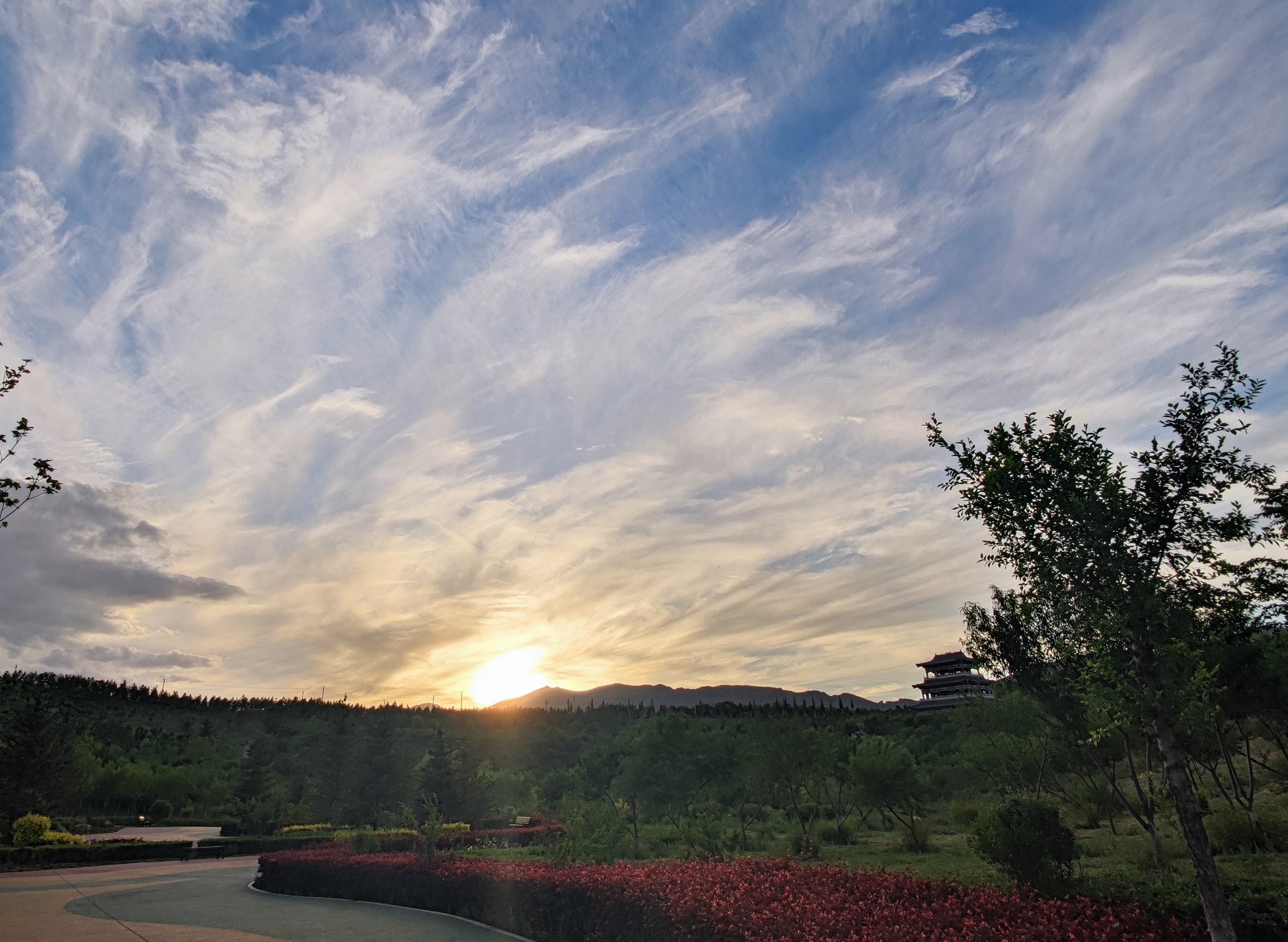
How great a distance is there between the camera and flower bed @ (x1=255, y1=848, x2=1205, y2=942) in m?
8.60

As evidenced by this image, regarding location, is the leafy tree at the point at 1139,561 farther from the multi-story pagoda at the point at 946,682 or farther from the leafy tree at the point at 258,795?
the multi-story pagoda at the point at 946,682

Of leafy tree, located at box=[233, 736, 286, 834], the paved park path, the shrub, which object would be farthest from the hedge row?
leafy tree, located at box=[233, 736, 286, 834]

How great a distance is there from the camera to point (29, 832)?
29.5 metres

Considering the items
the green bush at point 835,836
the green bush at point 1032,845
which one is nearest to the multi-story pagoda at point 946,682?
the green bush at point 835,836

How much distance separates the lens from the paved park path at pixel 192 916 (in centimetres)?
1321

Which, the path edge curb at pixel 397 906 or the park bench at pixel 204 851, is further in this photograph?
the park bench at pixel 204 851

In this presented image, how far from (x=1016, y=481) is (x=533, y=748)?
76.5 meters

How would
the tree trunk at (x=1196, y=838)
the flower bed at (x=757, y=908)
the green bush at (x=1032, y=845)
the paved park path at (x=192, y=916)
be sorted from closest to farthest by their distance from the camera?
1. the tree trunk at (x=1196, y=838)
2. the flower bed at (x=757, y=908)
3. the green bush at (x=1032, y=845)
4. the paved park path at (x=192, y=916)

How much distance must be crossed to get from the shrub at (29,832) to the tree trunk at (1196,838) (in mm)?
40439

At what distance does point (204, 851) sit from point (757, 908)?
36.9 m

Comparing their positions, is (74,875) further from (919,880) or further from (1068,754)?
(1068,754)

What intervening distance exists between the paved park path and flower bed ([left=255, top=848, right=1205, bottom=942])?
31.7 inches

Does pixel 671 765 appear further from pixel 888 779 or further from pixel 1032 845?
pixel 1032 845

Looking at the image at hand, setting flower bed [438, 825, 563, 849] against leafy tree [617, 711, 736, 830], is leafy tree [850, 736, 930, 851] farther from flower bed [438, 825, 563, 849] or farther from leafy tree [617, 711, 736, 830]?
flower bed [438, 825, 563, 849]
